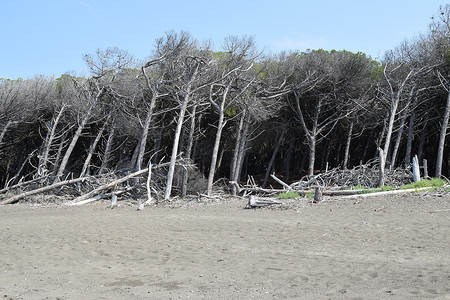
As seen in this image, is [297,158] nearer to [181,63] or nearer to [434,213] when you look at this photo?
[181,63]

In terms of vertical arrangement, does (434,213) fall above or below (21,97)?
below

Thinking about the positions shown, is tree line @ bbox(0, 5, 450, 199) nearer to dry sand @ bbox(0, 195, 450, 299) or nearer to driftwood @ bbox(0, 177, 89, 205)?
driftwood @ bbox(0, 177, 89, 205)

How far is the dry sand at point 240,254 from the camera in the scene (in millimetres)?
5891

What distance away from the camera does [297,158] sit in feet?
125

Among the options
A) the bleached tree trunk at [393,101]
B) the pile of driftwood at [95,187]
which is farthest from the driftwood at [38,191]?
the bleached tree trunk at [393,101]

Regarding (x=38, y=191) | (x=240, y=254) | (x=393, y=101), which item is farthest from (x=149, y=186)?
(x=393, y=101)

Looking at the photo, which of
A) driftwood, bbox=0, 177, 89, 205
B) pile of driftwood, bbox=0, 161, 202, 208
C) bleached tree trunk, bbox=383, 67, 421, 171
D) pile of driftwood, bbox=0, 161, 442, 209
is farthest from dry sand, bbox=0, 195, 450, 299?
bleached tree trunk, bbox=383, 67, 421, 171

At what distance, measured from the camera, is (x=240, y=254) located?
8.11 meters

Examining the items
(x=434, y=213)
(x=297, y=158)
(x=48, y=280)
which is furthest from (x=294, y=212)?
(x=297, y=158)

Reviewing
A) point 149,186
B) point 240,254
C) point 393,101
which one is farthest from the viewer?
point 393,101

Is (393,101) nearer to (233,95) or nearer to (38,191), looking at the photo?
(233,95)

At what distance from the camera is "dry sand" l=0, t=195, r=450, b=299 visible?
5891 millimetres

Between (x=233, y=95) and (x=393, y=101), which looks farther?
(x=233, y=95)

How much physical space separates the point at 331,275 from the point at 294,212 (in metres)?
6.16
